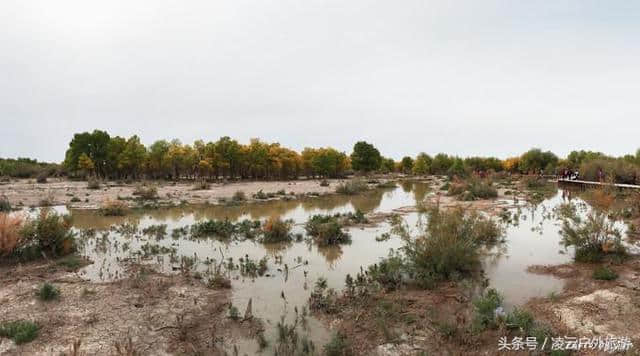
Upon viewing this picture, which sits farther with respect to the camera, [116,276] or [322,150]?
[322,150]

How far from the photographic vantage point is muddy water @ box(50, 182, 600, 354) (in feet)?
26.7

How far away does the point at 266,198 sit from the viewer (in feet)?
102

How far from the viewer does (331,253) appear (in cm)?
1248

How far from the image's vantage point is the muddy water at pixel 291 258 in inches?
321

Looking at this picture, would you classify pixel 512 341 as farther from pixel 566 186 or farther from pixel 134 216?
pixel 566 186

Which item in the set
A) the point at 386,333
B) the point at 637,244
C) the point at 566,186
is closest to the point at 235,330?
the point at 386,333

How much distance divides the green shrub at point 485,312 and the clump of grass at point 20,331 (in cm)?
734

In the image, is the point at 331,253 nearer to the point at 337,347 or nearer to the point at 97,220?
the point at 337,347

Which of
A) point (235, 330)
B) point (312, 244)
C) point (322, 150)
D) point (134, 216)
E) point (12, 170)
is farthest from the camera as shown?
point (322, 150)

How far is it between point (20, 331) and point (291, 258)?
6.87 meters

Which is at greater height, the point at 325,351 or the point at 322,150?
the point at 322,150

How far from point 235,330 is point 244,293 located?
76.5 inches

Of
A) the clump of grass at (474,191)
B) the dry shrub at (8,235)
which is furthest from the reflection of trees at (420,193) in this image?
the dry shrub at (8,235)

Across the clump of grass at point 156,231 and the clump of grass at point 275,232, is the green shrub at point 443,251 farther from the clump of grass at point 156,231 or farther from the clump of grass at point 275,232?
the clump of grass at point 156,231
